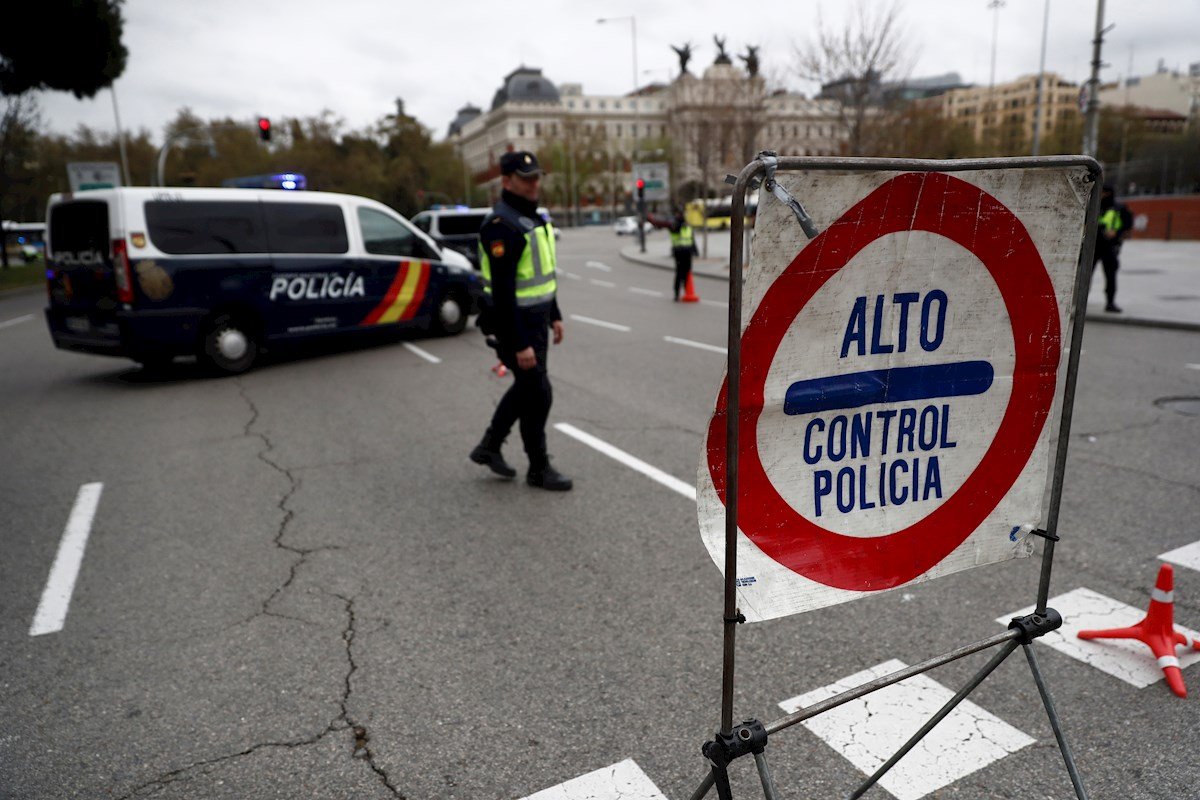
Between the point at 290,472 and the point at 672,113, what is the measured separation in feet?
173

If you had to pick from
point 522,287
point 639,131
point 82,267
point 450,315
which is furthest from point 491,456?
point 639,131

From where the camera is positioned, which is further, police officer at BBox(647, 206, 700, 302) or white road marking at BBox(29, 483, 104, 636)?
police officer at BBox(647, 206, 700, 302)

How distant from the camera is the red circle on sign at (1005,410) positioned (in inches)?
67.9

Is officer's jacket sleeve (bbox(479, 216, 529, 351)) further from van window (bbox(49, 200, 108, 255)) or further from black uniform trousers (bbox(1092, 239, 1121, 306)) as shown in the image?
black uniform trousers (bbox(1092, 239, 1121, 306))

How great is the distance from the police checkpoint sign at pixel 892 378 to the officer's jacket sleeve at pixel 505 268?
3.21 m

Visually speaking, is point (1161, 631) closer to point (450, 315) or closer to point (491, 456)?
point (491, 456)

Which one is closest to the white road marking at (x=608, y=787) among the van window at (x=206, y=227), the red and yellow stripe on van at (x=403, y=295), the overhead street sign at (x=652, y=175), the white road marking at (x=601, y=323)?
the van window at (x=206, y=227)

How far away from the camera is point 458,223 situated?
21.8 meters

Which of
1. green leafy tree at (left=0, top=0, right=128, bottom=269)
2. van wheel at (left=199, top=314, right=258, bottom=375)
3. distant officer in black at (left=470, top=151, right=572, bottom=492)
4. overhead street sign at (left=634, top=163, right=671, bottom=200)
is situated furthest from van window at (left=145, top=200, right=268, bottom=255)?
overhead street sign at (left=634, top=163, right=671, bottom=200)

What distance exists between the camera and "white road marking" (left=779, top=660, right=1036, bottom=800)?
256cm

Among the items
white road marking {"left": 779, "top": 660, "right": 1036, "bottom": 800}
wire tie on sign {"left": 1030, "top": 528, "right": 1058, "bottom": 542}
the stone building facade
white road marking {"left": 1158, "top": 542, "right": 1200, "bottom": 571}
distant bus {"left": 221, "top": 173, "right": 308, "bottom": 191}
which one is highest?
the stone building facade

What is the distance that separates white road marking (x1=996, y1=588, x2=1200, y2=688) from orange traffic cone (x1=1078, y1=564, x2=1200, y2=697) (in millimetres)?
40

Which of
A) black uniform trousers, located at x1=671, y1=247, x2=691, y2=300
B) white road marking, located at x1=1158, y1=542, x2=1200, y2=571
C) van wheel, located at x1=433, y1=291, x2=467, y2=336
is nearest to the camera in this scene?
white road marking, located at x1=1158, y1=542, x2=1200, y2=571

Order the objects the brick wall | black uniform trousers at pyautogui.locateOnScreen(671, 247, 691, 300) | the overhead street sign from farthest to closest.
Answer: the overhead street sign
the brick wall
black uniform trousers at pyautogui.locateOnScreen(671, 247, 691, 300)
